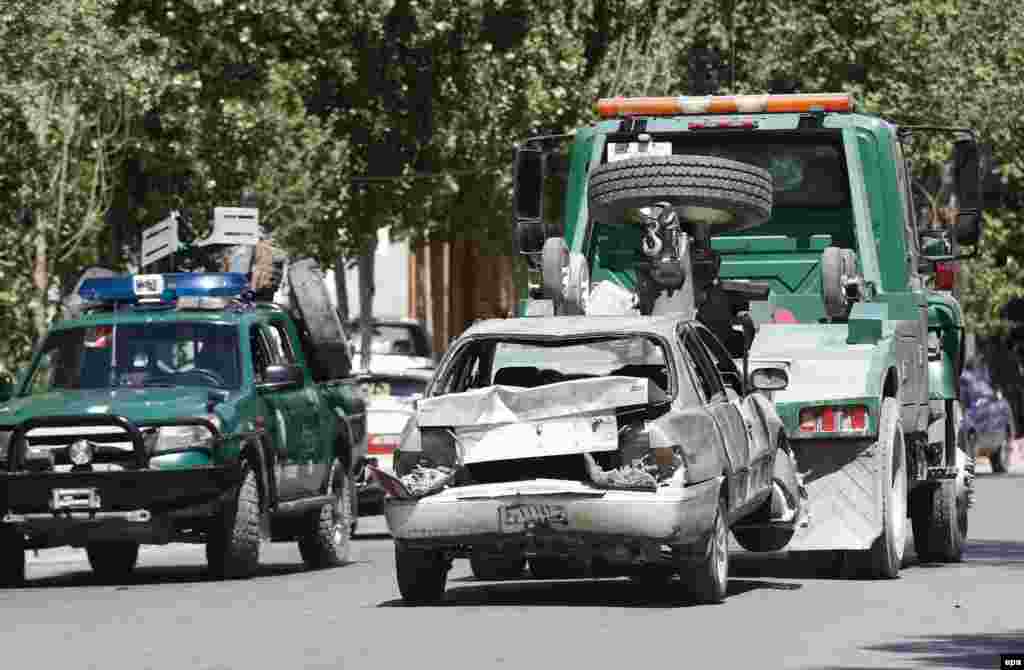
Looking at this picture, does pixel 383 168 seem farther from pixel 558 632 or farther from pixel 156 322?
pixel 558 632

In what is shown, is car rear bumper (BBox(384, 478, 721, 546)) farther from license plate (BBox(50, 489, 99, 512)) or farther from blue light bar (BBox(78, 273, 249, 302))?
blue light bar (BBox(78, 273, 249, 302))

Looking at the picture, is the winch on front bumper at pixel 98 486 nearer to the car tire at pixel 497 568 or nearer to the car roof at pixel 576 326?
the car tire at pixel 497 568

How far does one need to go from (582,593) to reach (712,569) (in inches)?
57.9

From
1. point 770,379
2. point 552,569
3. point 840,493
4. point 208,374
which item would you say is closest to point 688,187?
point 770,379

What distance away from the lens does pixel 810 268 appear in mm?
18219

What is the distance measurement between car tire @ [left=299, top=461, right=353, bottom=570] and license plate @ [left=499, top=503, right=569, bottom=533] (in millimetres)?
5663

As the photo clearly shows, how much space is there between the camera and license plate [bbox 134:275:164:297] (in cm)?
1903

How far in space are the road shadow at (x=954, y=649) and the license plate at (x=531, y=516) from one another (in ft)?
6.95

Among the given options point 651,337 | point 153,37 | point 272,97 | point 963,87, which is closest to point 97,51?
point 153,37

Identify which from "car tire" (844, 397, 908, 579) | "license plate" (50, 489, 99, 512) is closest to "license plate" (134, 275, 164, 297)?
"license plate" (50, 489, 99, 512)

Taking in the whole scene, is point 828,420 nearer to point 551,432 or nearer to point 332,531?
point 551,432

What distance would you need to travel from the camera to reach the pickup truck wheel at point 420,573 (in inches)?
578

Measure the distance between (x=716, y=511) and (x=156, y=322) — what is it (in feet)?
19.1

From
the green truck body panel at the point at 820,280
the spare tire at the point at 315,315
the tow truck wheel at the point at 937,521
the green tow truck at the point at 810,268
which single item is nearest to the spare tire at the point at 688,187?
the green tow truck at the point at 810,268
